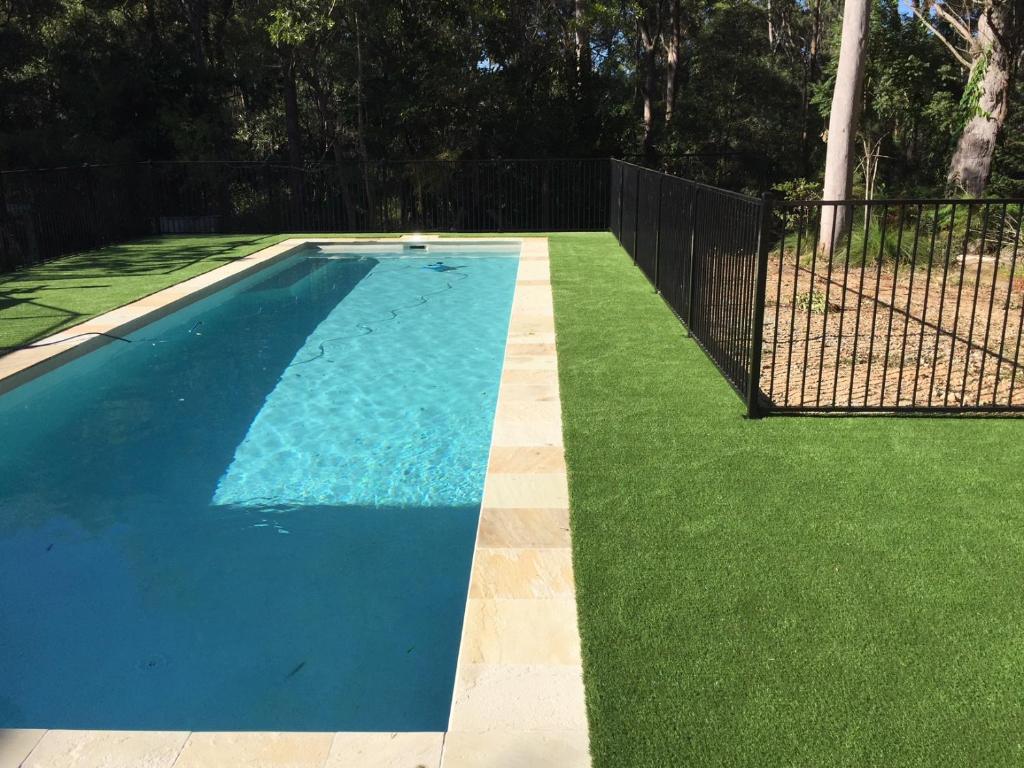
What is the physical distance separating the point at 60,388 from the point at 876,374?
6792mm

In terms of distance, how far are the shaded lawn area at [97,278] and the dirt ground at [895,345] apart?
7.03 meters

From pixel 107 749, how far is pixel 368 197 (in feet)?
54.4

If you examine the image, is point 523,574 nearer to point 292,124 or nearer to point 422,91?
point 422,91

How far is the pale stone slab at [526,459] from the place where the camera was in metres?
4.60

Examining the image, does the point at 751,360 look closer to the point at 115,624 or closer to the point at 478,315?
the point at 115,624

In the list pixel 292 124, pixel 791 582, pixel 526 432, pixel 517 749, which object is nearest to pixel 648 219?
pixel 526 432

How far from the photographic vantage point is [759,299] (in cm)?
498

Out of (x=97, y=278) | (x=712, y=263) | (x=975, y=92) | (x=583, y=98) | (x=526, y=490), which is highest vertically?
(x=583, y=98)

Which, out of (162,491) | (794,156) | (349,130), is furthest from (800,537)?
(794,156)

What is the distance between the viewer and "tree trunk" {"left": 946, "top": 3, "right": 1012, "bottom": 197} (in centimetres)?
1370

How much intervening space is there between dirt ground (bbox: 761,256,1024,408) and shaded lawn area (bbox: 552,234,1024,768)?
0.50m

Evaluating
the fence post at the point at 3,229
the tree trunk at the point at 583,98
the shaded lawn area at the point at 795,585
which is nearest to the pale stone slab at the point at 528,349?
the shaded lawn area at the point at 795,585

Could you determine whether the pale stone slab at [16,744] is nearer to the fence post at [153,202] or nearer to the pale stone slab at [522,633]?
the pale stone slab at [522,633]

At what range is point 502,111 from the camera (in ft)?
63.6
